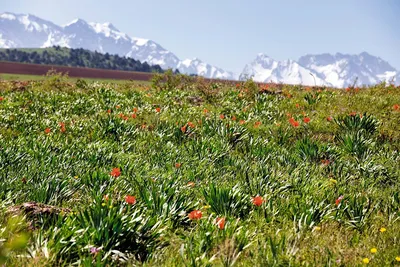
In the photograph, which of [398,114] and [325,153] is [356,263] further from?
[398,114]

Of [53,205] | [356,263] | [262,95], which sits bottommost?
[53,205]

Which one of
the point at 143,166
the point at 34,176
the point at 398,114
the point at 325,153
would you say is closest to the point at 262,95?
the point at 398,114

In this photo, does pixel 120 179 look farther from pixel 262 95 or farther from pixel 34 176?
pixel 262 95

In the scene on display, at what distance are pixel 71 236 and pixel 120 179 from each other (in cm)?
180

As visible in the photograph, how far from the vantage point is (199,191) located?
4762 millimetres

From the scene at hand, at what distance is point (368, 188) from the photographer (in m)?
5.08

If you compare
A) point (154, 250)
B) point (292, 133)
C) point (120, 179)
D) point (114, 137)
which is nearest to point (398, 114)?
point (292, 133)

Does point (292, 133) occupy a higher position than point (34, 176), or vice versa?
point (292, 133)

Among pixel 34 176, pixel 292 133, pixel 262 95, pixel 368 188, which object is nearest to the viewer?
pixel 34 176

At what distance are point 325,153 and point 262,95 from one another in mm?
6296

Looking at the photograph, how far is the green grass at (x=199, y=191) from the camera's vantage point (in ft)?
10.3

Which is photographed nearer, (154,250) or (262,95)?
(154,250)

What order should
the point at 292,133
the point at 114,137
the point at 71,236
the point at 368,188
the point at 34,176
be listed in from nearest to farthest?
the point at 71,236
the point at 34,176
the point at 368,188
the point at 114,137
the point at 292,133

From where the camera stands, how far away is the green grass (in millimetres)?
3133
